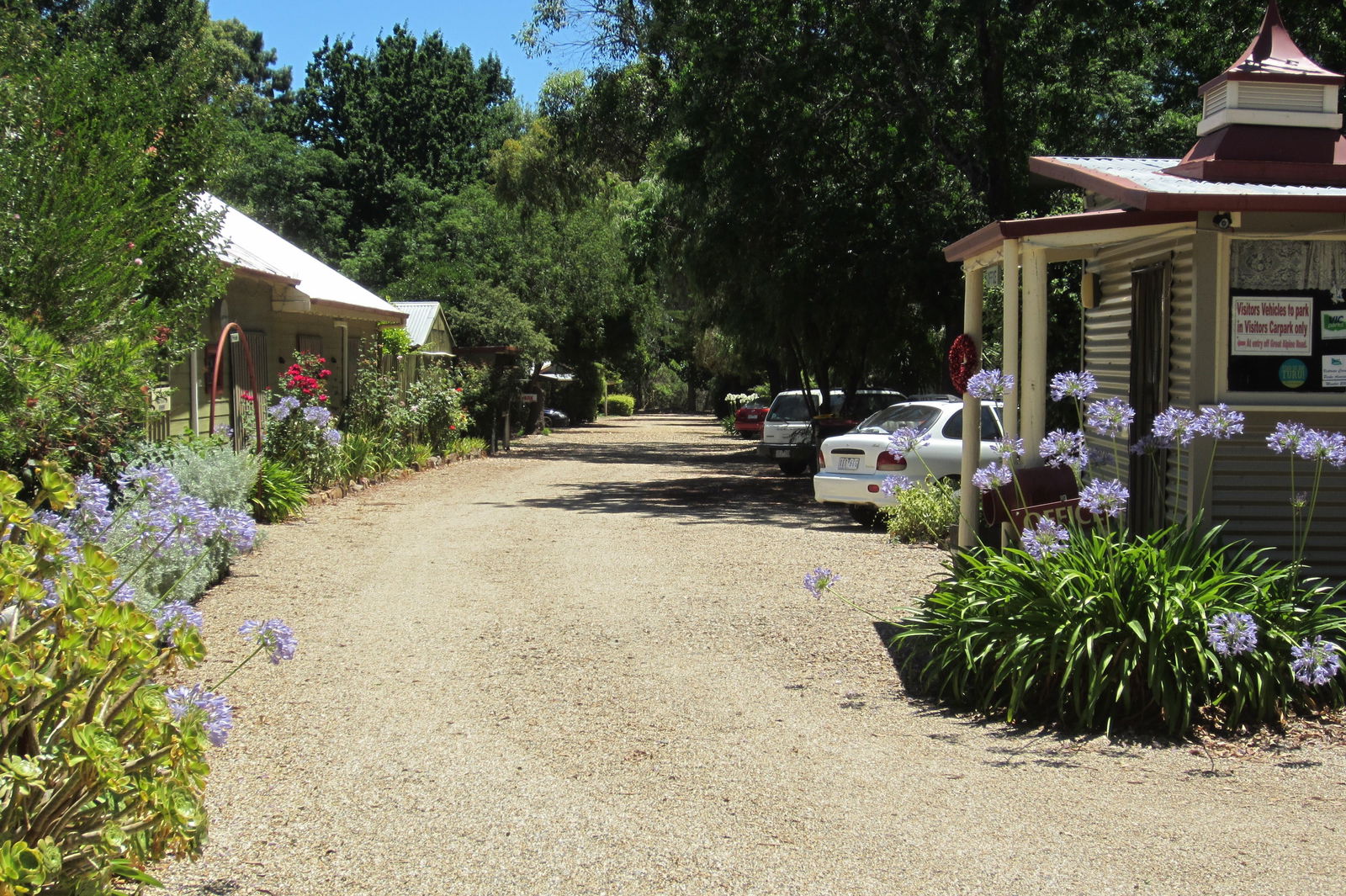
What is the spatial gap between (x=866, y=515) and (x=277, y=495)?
706cm

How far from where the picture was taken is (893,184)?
61.7 ft

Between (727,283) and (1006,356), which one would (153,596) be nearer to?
(1006,356)

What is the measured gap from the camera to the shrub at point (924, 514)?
12344 mm

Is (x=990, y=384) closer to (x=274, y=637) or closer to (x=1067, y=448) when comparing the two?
(x=1067, y=448)

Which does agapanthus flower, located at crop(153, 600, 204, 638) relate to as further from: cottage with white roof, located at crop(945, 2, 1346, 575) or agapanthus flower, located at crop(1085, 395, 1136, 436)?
cottage with white roof, located at crop(945, 2, 1346, 575)

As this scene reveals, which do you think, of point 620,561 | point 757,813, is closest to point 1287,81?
point 757,813

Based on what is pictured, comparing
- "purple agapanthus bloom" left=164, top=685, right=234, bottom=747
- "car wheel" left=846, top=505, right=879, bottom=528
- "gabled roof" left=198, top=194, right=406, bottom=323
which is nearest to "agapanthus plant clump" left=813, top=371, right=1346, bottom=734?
"purple agapanthus bloom" left=164, top=685, right=234, bottom=747

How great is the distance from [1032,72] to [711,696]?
13843mm

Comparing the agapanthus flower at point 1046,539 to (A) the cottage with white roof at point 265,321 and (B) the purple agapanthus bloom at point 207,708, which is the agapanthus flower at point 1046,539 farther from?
(A) the cottage with white roof at point 265,321

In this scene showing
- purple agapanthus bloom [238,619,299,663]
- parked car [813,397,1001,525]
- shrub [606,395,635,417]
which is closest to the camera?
purple agapanthus bloom [238,619,299,663]

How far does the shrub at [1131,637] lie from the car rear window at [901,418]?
22.9 ft

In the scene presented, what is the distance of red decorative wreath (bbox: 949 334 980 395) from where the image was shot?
8938 mm

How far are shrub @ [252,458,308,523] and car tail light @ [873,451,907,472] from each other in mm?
6967

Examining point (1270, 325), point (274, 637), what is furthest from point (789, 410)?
point (274, 637)
